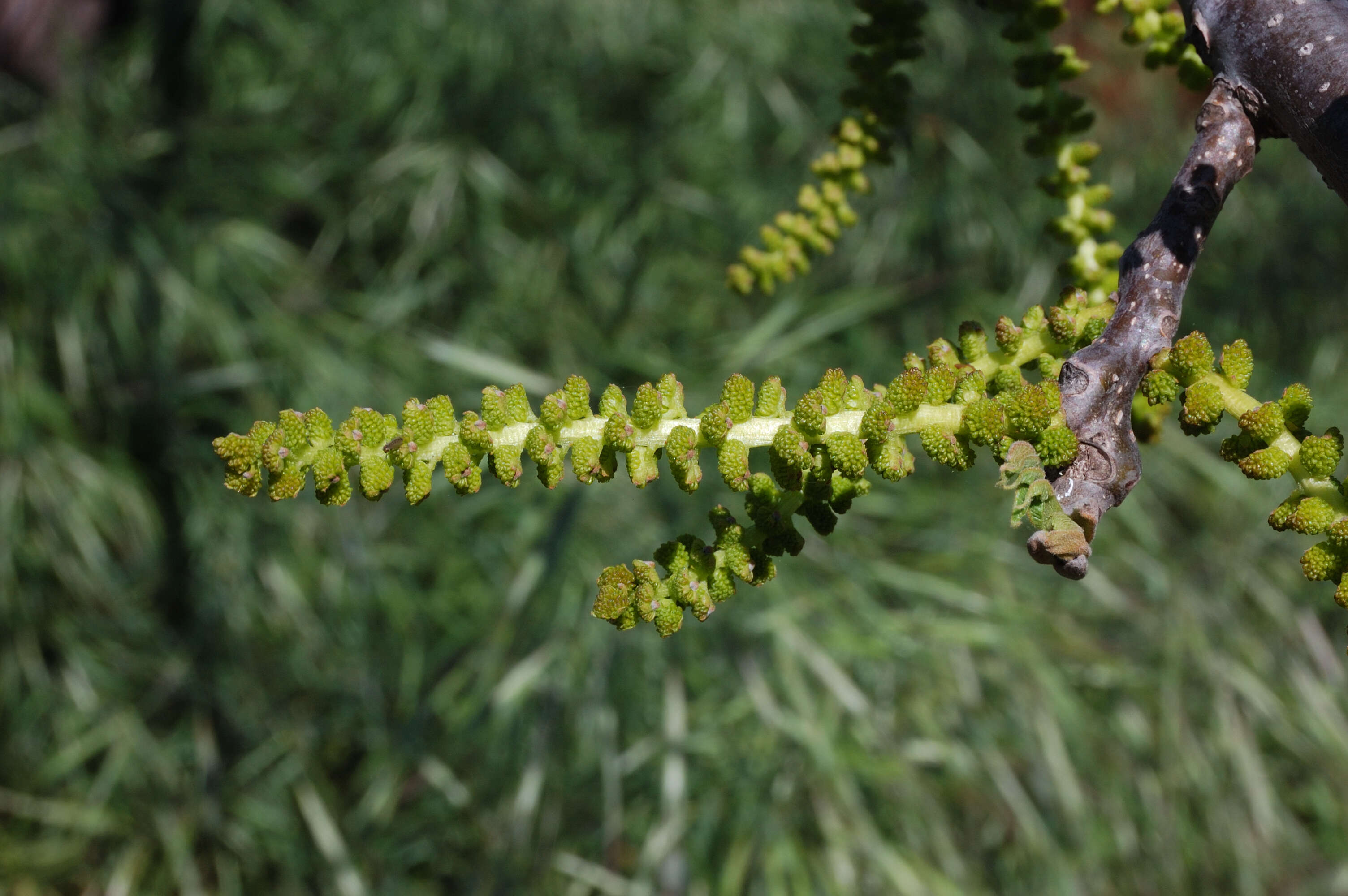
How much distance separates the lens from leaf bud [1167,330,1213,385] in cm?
59

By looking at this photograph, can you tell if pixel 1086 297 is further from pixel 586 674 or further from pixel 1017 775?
pixel 1017 775

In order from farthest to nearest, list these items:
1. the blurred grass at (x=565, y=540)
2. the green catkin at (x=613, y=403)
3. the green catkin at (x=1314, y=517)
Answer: the blurred grass at (x=565, y=540), the green catkin at (x=613, y=403), the green catkin at (x=1314, y=517)

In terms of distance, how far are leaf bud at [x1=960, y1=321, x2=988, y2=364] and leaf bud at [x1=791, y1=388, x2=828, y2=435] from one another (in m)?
0.15

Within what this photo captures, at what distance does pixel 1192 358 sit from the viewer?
60 cm

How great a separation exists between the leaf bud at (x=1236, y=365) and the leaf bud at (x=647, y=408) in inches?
13.5

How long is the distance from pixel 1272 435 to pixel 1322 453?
0.10ft

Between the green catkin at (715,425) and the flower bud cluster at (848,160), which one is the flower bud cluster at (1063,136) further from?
the green catkin at (715,425)

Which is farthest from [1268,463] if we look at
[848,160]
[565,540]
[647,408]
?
[565,540]

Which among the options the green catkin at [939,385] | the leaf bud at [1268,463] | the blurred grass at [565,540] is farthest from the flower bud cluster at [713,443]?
the blurred grass at [565,540]

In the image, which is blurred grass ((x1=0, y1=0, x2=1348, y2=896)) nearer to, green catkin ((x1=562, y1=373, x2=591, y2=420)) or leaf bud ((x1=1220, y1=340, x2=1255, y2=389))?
green catkin ((x1=562, y1=373, x2=591, y2=420))

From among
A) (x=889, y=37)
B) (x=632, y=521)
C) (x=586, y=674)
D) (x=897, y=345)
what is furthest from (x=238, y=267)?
(x=889, y=37)

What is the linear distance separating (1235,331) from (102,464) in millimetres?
3590

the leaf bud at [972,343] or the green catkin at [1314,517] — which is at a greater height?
the green catkin at [1314,517]

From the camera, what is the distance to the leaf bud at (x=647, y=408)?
64 centimetres
